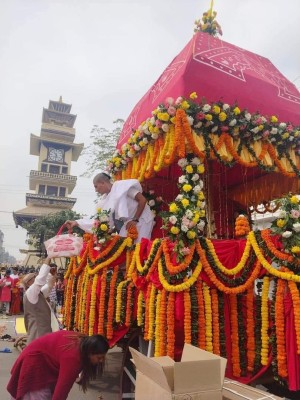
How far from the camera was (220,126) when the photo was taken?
4.57 meters

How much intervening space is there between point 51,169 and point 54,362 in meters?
44.8

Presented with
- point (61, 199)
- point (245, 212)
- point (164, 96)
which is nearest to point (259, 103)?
point (164, 96)

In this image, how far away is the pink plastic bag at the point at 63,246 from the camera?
424 centimetres

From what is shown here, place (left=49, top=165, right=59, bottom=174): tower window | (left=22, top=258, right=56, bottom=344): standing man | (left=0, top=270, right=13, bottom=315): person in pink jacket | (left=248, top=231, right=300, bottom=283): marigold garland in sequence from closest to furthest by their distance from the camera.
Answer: (left=248, top=231, right=300, bottom=283): marigold garland, (left=22, top=258, right=56, bottom=344): standing man, (left=0, top=270, right=13, bottom=315): person in pink jacket, (left=49, top=165, right=59, bottom=174): tower window

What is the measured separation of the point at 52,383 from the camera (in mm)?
2789

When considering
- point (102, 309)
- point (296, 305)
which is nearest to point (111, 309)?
point (102, 309)

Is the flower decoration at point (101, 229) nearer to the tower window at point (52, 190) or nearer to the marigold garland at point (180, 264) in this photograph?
the marigold garland at point (180, 264)

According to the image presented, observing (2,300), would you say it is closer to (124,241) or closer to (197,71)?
(124,241)

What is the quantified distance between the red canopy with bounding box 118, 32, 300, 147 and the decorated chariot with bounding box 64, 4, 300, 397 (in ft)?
0.07

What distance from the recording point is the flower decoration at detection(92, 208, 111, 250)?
422cm

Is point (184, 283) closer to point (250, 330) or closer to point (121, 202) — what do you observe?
point (250, 330)

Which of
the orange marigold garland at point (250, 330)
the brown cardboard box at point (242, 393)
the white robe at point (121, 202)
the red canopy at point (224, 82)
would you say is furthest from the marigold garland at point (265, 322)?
the red canopy at point (224, 82)

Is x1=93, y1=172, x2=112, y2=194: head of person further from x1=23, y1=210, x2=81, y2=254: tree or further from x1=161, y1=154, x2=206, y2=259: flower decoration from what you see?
x1=23, y1=210, x2=81, y2=254: tree

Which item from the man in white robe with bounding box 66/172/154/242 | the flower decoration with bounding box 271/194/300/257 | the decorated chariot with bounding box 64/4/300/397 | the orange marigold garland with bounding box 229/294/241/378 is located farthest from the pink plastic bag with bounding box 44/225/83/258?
the flower decoration with bounding box 271/194/300/257
